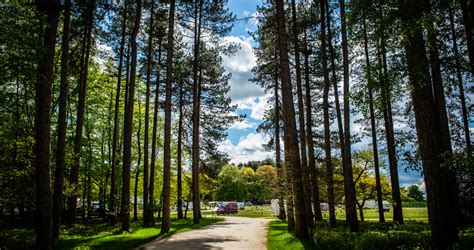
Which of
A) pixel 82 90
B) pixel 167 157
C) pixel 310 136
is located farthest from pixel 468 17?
pixel 82 90

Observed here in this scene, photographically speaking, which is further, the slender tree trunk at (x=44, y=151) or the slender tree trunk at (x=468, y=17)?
the slender tree trunk at (x=44, y=151)

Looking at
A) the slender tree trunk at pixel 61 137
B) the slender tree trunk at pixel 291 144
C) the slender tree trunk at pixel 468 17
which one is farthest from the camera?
the slender tree trunk at pixel 61 137

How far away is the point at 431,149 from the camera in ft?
22.4

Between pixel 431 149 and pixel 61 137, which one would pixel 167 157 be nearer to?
pixel 61 137

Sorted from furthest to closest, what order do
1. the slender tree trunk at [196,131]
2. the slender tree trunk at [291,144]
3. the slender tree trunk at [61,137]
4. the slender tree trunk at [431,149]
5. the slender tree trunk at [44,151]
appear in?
the slender tree trunk at [196,131]
the slender tree trunk at [61,137]
the slender tree trunk at [291,144]
the slender tree trunk at [44,151]
the slender tree trunk at [431,149]

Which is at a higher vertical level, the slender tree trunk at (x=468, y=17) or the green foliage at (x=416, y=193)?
the slender tree trunk at (x=468, y=17)

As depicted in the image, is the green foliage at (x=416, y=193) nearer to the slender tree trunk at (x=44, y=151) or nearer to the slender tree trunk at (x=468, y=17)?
the slender tree trunk at (x=468, y=17)

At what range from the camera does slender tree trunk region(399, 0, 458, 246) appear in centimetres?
648

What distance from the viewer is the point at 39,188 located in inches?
334

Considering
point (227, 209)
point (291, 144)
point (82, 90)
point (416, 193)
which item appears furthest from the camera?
point (416, 193)

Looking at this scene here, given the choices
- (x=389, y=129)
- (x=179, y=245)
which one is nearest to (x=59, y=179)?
(x=179, y=245)

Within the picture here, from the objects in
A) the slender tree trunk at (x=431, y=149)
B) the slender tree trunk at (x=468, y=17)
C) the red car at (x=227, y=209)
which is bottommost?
the red car at (x=227, y=209)

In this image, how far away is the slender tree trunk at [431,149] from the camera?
21.3 feet

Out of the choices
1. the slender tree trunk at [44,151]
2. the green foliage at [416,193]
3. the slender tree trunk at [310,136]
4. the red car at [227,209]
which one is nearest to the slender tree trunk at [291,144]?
the slender tree trunk at [310,136]
